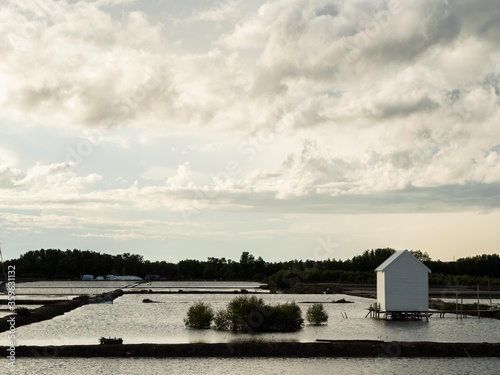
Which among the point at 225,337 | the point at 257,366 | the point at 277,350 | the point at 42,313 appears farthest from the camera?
the point at 42,313

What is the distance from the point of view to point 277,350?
39.1 metres

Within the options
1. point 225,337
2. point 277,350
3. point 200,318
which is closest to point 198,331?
point 200,318

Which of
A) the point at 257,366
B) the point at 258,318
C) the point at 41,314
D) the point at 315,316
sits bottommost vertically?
the point at 257,366

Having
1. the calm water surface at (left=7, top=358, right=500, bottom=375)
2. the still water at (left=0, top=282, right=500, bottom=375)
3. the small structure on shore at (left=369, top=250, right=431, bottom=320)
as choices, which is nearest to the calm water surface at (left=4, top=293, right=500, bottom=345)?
the still water at (left=0, top=282, right=500, bottom=375)

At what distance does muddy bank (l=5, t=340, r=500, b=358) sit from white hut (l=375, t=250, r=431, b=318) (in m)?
21.7

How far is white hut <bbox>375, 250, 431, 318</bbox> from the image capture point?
6222 centimetres

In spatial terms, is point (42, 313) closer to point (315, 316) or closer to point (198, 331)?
point (198, 331)

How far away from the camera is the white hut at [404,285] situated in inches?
2450

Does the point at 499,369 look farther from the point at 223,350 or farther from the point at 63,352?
the point at 63,352

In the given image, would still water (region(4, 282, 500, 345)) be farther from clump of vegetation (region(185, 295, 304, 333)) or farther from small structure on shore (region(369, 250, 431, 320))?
small structure on shore (region(369, 250, 431, 320))

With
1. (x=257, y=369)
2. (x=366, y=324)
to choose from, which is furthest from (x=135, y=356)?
(x=366, y=324)

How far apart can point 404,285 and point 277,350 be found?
26.5 meters

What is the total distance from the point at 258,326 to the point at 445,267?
130m

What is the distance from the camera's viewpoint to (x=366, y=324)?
57.8m
